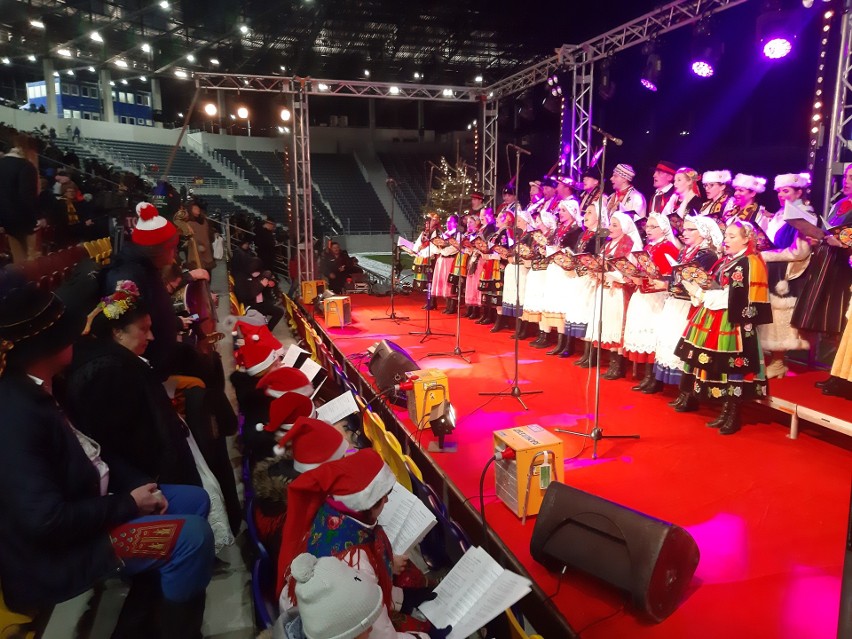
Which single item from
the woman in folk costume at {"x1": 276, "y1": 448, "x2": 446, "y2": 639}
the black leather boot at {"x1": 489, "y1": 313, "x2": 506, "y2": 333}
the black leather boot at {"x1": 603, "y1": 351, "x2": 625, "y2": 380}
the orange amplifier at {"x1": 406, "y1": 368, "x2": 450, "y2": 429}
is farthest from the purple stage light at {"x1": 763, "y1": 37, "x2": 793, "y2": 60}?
the woman in folk costume at {"x1": 276, "y1": 448, "x2": 446, "y2": 639}

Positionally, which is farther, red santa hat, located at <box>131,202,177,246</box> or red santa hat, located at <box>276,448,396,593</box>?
red santa hat, located at <box>131,202,177,246</box>

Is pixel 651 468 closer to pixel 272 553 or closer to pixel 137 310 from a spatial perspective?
pixel 272 553

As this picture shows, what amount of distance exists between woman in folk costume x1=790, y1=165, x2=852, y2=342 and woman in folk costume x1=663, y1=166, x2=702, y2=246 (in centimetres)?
82

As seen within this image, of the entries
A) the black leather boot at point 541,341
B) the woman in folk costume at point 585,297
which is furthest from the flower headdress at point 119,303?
the black leather boot at point 541,341

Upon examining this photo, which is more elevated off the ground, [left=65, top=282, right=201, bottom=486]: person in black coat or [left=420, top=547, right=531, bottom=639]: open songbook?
[left=65, top=282, right=201, bottom=486]: person in black coat

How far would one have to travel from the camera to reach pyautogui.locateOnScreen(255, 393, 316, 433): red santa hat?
2834 millimetres

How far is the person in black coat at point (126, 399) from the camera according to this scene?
2.07 meters

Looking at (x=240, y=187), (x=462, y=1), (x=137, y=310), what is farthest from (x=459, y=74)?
(x=137, y=310)

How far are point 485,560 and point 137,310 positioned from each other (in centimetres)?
164

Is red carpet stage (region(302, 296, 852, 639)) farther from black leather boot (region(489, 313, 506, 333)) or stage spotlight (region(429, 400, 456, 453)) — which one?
black leather boot (region(489, 313, 506, 333))

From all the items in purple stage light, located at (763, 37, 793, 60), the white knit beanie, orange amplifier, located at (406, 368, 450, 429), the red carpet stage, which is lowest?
the red carpet stage

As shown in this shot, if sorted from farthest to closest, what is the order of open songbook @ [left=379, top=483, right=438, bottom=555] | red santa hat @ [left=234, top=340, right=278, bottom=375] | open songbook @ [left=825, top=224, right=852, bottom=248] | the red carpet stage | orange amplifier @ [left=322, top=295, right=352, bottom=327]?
1. orange amplifier @ [left=322, top=295, right=352, bottom=327]
2. open songbook @ [left=825, top=224, right=852, bottom=248]
3. red santa hat @ [left=234, top=340, right=278, bottom=375]
4. open songbook @ [left=379, top=483, right=438, bottom=555]
5. the red carpet stage

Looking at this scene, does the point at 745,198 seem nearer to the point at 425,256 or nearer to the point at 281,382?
the point at 281,382

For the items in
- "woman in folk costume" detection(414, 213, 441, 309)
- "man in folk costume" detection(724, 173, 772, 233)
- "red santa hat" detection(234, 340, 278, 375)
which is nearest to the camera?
"red santa hat" detection(234, 340, 278, 375)
